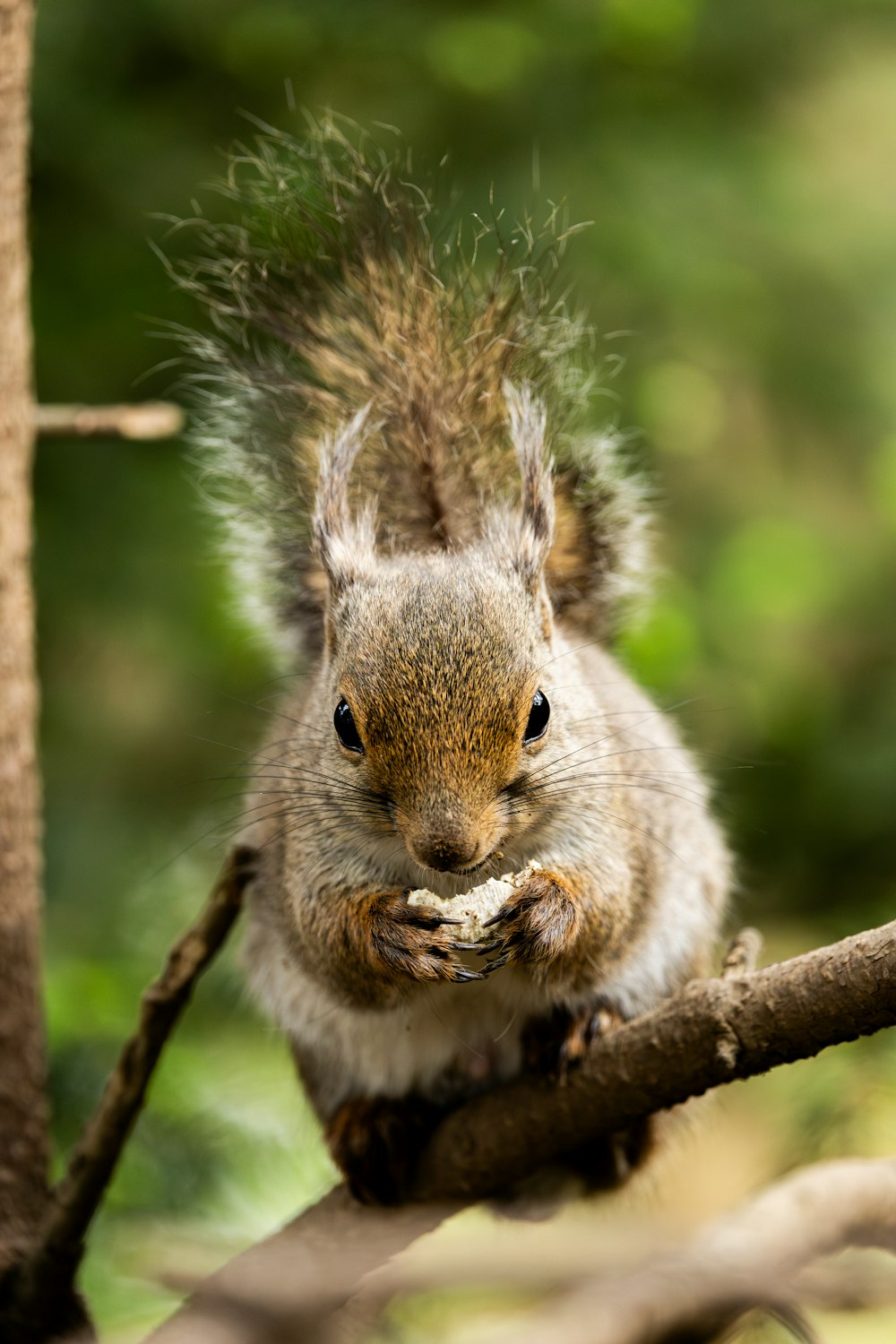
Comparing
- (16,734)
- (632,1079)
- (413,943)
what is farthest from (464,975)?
(16,734)

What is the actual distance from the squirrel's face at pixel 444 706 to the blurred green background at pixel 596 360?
0.86 metres

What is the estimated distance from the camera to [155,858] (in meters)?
3.13

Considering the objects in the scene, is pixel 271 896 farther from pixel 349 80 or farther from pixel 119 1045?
pixel 349 80

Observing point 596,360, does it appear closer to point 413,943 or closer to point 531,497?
point 531,497

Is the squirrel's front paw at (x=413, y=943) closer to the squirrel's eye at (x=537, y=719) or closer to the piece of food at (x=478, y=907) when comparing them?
the piece of food at (x=478, y=907)

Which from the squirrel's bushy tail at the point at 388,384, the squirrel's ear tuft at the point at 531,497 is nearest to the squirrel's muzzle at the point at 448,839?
the squirrel's ear tuft at the point at 531,497

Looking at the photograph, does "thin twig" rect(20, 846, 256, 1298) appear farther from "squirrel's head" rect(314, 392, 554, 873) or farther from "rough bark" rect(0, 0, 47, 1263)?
"squirrel's head" rect(314, 392, 554, 873)

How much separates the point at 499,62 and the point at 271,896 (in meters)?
1.92

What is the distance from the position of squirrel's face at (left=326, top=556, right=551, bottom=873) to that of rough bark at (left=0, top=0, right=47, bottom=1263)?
1.97ft

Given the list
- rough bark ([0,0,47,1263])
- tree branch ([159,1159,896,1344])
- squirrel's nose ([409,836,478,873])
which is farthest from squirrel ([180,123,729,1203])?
tree branch ([159,1159,896,1344])

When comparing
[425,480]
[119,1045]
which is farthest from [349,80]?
[119,1045]

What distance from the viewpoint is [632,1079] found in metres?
1.89

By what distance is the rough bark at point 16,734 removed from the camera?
2.37 metres

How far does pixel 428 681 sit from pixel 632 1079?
588 millimetres
